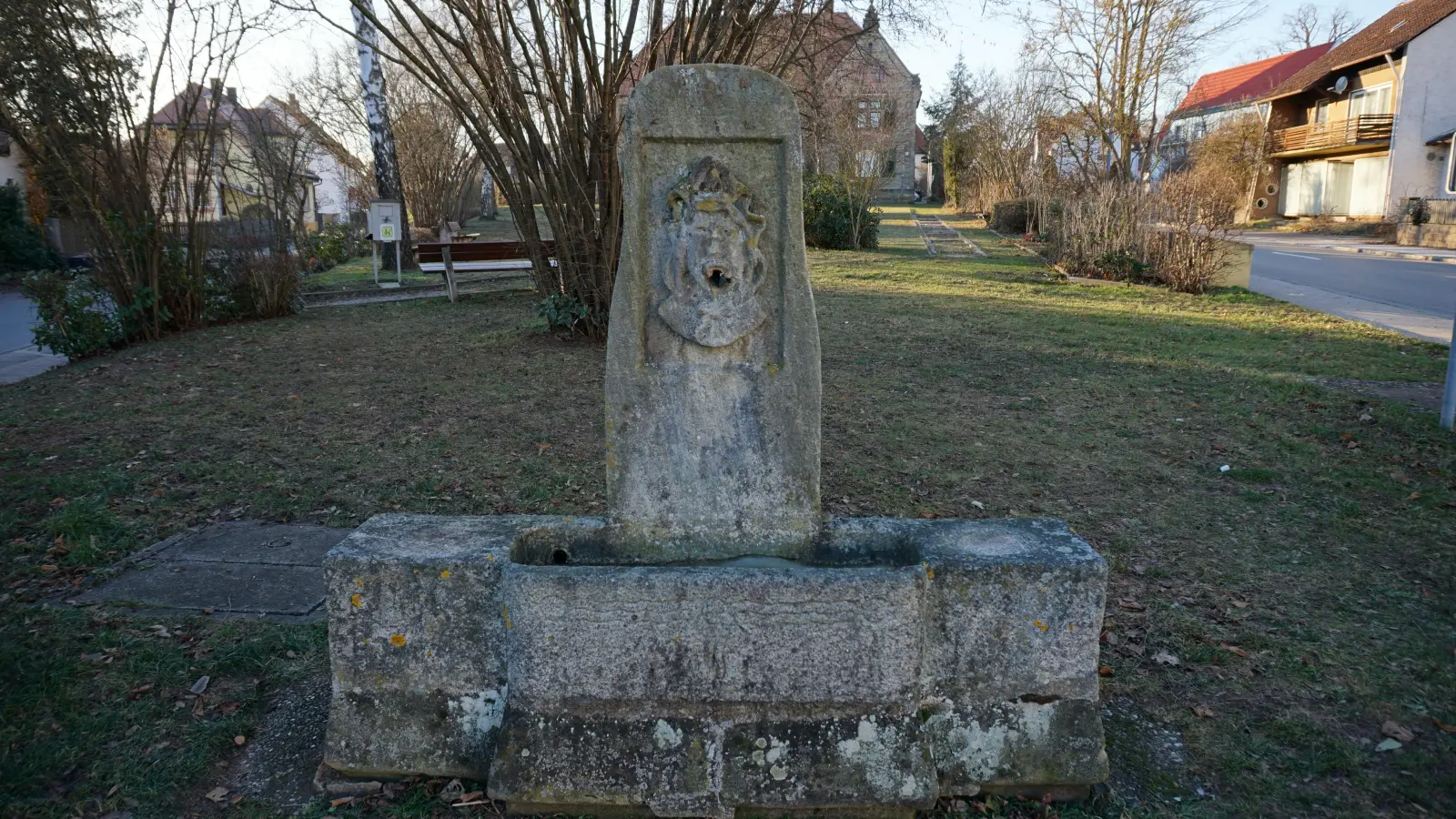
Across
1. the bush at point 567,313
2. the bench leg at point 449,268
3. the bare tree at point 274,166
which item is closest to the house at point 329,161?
the bare tree at point 274,166

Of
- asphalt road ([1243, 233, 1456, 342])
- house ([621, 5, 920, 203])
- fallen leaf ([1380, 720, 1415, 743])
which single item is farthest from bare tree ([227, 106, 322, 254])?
asphalt road ([1243, 233, 1456, 342])

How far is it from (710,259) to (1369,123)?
40.1 meters

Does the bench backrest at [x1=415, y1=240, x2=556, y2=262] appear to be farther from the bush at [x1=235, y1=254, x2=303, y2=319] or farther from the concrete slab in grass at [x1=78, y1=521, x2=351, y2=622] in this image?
the concrete slab in grass at [x1=78, y1=521, x2=351, y2=622]

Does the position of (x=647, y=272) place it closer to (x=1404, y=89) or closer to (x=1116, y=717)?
(x=1116, y=717)

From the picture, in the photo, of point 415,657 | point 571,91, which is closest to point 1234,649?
point 415,657

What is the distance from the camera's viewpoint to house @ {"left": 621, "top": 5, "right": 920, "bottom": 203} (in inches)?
393

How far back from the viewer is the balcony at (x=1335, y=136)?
32.6 metres

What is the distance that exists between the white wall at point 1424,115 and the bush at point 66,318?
119 ft

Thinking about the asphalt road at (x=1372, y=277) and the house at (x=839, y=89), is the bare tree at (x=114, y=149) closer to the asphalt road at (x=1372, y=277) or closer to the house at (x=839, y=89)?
the house at (x=839, y=89)

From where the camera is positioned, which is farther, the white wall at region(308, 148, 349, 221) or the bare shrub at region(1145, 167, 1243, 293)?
the white wall at region(308, 148, 349, 221)

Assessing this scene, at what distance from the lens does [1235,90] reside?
48.0 m

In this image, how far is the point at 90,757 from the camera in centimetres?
277

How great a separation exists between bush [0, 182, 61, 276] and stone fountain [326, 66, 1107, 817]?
21.3 meters

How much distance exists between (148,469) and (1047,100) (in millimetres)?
25258
